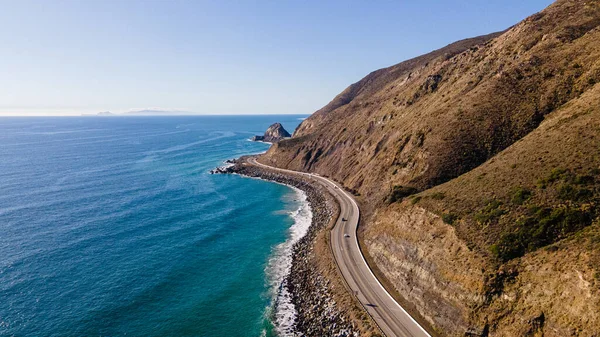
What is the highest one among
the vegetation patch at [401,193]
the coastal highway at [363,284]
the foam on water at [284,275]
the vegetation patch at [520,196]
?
the vegetation patch at [520,196]

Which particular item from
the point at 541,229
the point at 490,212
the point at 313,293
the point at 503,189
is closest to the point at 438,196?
the point at 503,189

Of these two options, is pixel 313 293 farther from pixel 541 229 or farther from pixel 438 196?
pixel 541 229

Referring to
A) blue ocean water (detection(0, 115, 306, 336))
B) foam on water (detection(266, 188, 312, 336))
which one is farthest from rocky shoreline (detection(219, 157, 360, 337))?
blue ocean water (detection(0, 115, 306, 336))

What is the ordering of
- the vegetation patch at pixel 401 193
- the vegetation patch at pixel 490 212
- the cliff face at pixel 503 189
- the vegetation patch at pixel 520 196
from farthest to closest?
the vegetation patch at pixel 401 193 → the vegetation patch at pixel 490 212 → the vegetation patch at pixel 520 196 → the cliff face at pixel 503 189

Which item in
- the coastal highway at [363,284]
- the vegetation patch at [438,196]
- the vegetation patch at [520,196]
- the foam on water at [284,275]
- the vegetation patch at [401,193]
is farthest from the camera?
the vegetation patch at [401,193]

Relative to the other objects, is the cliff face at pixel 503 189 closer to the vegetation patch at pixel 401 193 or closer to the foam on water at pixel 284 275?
the vegetation patch at pixel 401 193

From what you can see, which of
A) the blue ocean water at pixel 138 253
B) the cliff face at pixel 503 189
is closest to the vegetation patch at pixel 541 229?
the cliff face at pixel 503 189
